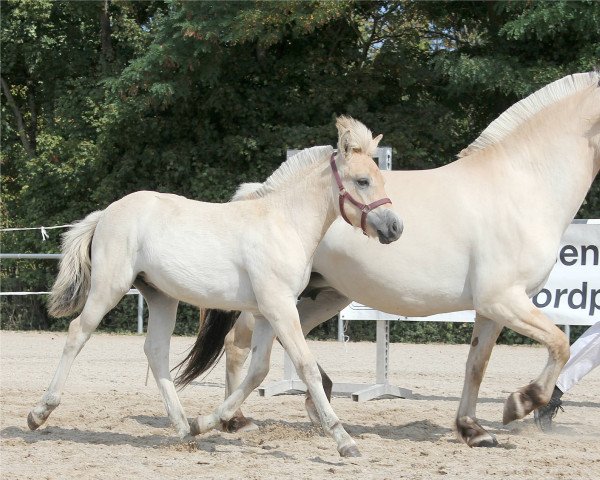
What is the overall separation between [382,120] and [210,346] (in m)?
10.7

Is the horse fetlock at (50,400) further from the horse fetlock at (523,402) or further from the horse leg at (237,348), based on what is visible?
the horse fetlock at (523,402)

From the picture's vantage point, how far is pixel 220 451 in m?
5.64

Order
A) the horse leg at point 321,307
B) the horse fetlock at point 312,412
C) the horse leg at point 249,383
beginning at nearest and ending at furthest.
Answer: the horse leg at point 249,383, the horse fetlock at point 312,412, the horse leg at point 321,307

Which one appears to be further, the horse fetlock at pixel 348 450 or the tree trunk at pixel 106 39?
the tree trunk at pixel 106 39

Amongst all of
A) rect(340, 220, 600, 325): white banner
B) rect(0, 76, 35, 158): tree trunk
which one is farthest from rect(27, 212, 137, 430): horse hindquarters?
rect(0, 76, 35, 158): tree trunk

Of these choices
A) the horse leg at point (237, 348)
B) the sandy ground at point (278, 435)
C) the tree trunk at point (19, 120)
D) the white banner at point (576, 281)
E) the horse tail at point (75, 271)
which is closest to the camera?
the sandy ground at point (278, 435)

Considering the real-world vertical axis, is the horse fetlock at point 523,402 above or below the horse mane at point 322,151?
below

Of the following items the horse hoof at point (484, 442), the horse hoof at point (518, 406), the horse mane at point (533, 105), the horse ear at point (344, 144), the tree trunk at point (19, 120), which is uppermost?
the tree trunk at point (19, 120)

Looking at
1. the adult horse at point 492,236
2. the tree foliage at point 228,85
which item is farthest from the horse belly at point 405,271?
the tree foliage at point 228,85

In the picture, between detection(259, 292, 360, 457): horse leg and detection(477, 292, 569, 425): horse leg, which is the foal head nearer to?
detection(259, 292, 360, 457): horse leg

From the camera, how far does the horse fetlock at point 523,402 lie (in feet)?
18.7

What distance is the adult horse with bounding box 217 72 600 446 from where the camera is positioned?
18.9ft

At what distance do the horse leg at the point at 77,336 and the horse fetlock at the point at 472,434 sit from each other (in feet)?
7.27

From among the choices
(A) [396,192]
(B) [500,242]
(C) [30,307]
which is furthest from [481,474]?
(C) [30,307]
